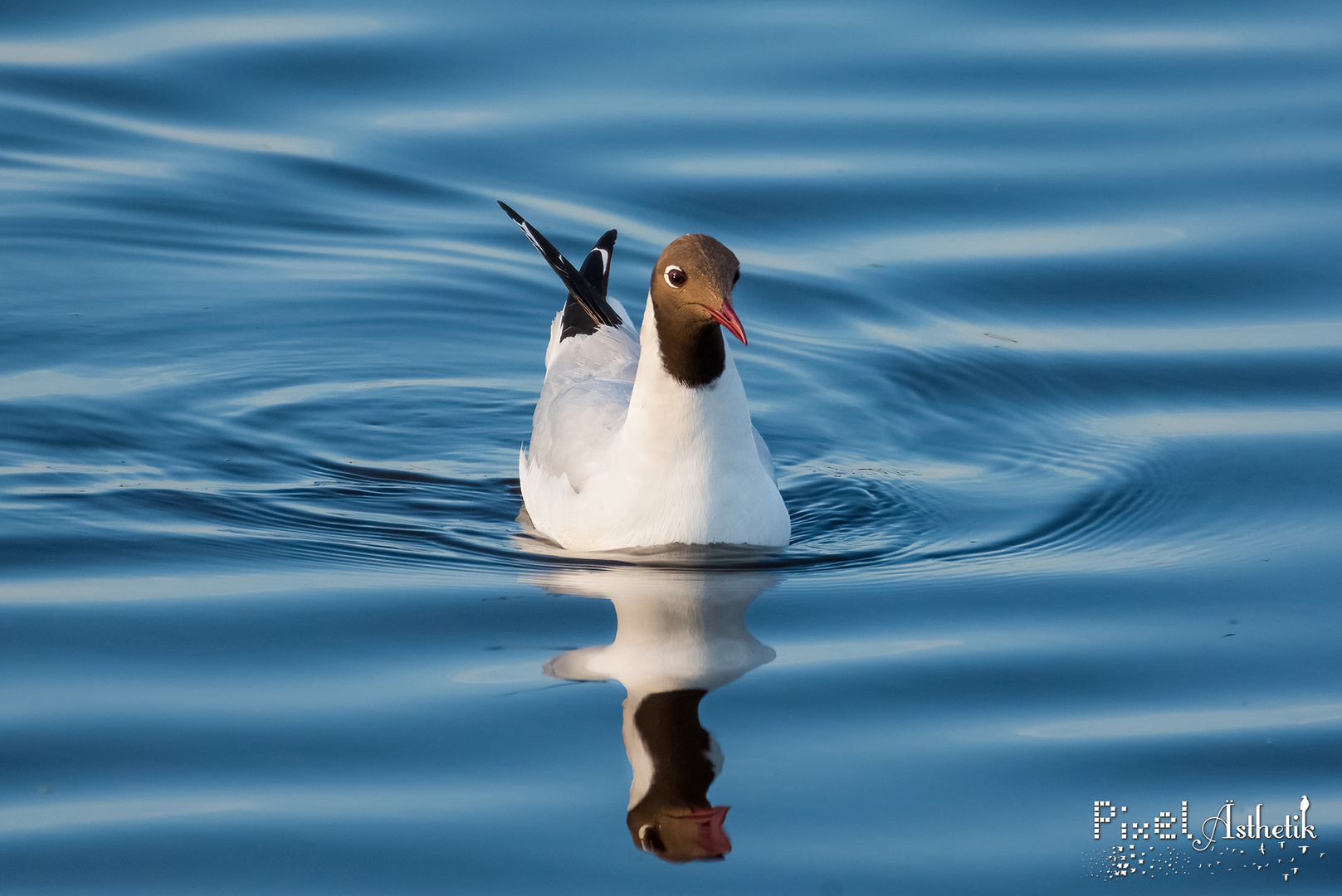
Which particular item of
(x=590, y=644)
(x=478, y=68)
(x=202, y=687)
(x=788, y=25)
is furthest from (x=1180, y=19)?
(x=202, y=687)

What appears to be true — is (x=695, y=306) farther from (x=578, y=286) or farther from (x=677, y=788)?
(x=578, y=286)

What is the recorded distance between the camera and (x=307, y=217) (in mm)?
11758

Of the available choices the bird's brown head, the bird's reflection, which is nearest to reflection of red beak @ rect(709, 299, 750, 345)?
the bird's brown head

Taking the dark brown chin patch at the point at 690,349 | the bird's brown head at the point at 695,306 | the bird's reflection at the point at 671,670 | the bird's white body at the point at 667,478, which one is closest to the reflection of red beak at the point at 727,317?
the bird's brown head at the point at 695,306

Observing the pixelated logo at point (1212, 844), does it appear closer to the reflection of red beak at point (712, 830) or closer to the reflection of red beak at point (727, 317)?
the reflection of red beak at point (712, 830)

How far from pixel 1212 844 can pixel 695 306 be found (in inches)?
107

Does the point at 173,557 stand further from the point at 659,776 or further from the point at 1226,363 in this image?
the point at 1226,363

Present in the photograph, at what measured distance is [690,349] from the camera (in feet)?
23.2

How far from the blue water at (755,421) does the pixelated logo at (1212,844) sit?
0.13 feet

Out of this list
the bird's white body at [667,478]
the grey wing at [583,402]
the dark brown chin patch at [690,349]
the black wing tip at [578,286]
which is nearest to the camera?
the dark brown chin patch at [690,349]

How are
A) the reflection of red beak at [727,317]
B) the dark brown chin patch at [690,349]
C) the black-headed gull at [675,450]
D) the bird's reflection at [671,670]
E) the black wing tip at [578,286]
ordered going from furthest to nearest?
1. the black wing tip at [578,286]
2. the dark brown chin patch at [690,349]
3. the black-headed gull at [675,450]
4. the reflection of red beak at [727,317]
5. the bird's reflection at [671,670]

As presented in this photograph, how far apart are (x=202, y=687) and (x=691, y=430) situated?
223 cm

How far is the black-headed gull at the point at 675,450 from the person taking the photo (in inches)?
270

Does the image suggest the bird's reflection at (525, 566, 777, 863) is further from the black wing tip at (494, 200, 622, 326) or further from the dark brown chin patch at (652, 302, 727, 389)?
the black wing tip at (494, 200, 622, 326)
